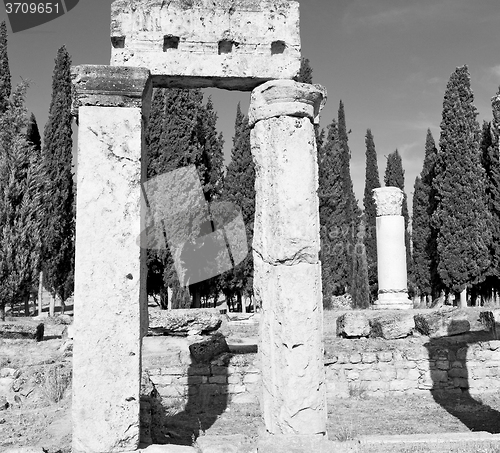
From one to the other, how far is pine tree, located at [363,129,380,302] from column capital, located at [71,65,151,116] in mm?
24237

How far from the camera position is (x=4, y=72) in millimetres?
25812

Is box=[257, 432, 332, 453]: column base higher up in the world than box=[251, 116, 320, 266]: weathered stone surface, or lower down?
lower down

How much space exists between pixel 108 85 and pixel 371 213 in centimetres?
2842

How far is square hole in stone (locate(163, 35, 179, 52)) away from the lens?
16.3 feet

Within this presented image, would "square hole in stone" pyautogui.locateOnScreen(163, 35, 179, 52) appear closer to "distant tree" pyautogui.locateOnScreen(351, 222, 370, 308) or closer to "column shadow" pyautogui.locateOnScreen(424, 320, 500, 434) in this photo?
"column shadow" pyautogui.locateOnScreen(424, 320, 500, 434)

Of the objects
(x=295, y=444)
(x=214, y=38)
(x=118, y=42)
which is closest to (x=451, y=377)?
(x=295, y=444)

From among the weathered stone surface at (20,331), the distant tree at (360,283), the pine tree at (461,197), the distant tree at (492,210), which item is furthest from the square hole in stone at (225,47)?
the distant tree at (360,283)

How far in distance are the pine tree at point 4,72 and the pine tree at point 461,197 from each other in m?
21.8

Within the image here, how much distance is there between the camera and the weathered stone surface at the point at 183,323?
36.7 ft

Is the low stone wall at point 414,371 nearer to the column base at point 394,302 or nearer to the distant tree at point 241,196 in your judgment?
the column base at point 394,302

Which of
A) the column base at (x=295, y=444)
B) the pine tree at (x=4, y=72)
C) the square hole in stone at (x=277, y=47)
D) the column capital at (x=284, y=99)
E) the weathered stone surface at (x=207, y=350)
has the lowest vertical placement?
the column base at (x=295, y=444)

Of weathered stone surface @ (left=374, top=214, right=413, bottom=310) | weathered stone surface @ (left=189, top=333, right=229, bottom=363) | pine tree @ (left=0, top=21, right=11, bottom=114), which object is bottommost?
weathered stone surface @ (left=189, top=333, right=229, bottom=363)

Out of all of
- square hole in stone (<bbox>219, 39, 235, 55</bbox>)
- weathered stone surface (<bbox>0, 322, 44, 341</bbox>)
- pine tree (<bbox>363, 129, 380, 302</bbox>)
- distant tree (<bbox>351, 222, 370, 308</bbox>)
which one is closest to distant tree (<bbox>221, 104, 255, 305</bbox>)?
distant tree (<bbox>351, 222, 370, 308</bbox>)

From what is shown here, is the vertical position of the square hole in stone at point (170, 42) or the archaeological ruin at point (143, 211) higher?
the square hole in stone at point (170, 42)
